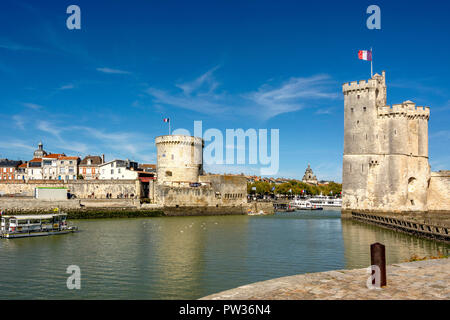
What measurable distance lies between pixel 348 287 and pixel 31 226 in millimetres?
27208

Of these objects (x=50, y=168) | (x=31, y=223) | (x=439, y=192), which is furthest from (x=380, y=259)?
(x=50, y=168)

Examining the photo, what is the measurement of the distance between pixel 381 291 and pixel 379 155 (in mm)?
39385

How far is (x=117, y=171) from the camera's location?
215 ft

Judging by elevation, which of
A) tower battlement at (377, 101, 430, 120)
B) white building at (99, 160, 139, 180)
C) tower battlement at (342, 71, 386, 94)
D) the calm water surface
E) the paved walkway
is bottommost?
the calm water surface

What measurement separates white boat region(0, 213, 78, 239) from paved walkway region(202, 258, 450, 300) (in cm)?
2458

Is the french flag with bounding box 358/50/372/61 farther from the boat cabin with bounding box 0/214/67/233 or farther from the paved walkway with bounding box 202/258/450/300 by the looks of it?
the paved walkway with bounding box 202/258/450/300

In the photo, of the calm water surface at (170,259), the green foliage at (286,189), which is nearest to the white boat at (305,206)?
the green foliage at (286,189)

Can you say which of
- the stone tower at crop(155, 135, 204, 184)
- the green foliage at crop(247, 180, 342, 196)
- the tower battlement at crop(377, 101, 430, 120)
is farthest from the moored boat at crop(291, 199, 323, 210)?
the tower battlement at crop(377, 101, 430, 120)

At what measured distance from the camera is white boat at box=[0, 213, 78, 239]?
92.0 feet

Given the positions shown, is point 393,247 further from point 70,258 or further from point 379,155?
point 379,155

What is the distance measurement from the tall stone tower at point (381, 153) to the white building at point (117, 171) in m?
36.0

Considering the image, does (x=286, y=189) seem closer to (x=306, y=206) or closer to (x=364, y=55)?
(x=306, y=206)

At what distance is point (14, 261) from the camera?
19.0 m
